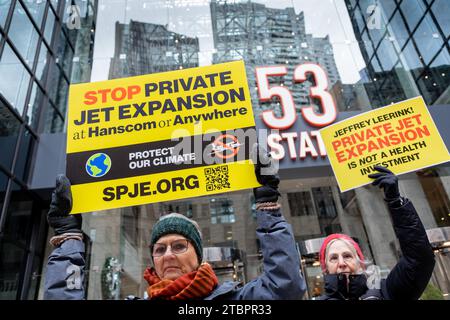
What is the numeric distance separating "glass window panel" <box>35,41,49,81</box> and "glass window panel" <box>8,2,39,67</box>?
343 millimetres

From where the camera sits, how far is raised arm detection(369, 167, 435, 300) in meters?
2.04

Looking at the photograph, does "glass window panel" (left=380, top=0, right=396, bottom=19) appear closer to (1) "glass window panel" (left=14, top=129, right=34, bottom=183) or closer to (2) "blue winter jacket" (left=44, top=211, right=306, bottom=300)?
(1) "glass window panel" (left=14, top=129, right=34, bottom=183)

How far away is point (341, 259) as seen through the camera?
237cm

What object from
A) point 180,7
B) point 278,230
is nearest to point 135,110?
point 278,230

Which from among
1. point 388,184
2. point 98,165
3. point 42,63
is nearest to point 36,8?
point 42,63

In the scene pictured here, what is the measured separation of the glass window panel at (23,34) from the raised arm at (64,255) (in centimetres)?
798

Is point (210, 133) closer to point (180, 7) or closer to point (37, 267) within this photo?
point (37, 267)

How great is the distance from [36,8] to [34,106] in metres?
3.11

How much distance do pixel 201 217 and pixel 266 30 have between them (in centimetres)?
759

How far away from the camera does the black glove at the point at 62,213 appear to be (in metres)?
2.03

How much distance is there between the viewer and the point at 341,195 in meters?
9.98

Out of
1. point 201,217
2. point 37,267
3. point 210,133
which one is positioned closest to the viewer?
point 210,133

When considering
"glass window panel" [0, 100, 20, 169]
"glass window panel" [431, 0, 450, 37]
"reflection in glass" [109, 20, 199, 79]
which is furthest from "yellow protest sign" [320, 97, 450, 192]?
"reflection in glass" [109, 20, 199, 79]

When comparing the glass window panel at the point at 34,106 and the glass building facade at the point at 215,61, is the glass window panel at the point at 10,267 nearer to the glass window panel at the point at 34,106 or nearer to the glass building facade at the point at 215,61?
the glass building facade at the point at 215,61
